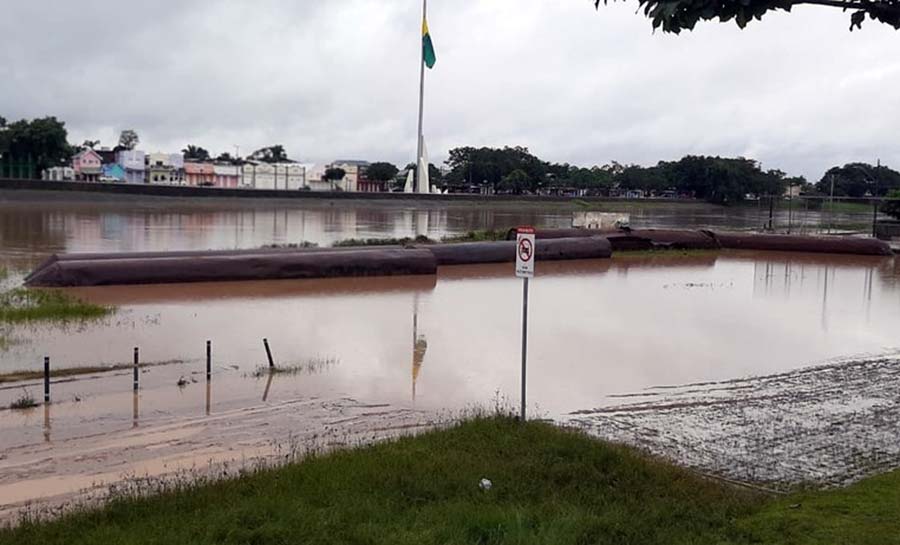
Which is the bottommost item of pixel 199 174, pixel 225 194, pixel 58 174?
pixel 225 194

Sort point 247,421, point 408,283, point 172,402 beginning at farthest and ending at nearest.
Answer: point 408,283
point 172,402
point 247,421

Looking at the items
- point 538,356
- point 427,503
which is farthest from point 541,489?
point 538,356

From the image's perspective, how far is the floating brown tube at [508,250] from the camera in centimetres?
2791

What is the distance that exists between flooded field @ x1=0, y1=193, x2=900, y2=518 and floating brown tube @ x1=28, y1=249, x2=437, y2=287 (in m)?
0.68

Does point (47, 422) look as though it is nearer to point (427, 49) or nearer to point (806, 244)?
point (806, 244)

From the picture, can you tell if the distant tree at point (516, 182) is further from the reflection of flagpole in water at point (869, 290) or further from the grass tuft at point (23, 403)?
the grass tuft at point (23, 403)

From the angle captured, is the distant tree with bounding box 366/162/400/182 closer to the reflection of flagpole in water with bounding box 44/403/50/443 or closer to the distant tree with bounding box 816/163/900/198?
the distant tree with bounding box 816/163/900/198

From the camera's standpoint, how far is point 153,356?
1266cm

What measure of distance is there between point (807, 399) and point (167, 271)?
50.7 feet

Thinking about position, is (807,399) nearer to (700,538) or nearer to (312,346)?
(700,538)

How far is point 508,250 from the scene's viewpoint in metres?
29.4

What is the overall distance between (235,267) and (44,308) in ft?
21.5

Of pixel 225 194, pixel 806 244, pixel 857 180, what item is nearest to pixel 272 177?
pixel 225 194

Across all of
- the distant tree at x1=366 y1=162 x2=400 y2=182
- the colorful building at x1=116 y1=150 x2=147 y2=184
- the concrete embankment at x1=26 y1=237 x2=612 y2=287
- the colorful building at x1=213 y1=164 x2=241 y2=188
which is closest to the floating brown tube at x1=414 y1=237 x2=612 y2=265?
the concrete embankment at x1=26 y1=237 x2=612 y2=287
